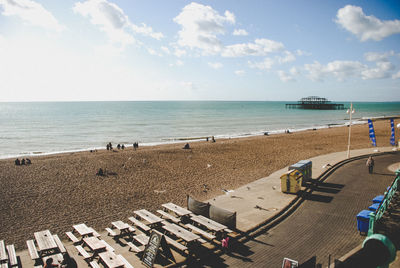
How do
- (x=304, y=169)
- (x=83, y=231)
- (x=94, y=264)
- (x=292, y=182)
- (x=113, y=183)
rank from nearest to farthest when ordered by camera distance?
(x=94, y=264), (x=83, y=231), (x=292, y=182), (x=304, y=169), (x=113, y=183)

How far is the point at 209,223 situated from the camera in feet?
30.3

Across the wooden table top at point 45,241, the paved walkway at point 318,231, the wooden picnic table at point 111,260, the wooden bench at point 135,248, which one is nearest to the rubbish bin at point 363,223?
the paved walkway at point 318,231

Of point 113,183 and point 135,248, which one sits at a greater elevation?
point 135,248

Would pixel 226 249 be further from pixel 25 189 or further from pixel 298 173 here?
pixel 25 189

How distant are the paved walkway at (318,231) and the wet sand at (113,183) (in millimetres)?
5681

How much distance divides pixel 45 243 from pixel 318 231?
968 centimetres

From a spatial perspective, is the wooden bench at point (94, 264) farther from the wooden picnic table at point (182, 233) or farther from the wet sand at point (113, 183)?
the wet sand at point (113, 183)

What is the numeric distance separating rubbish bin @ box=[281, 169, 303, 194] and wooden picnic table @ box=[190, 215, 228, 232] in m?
6.32

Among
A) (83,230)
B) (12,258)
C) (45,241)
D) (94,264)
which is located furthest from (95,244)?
(12,258)

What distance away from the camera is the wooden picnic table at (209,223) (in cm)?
874

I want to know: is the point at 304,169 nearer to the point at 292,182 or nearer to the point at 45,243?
the point at 292,182

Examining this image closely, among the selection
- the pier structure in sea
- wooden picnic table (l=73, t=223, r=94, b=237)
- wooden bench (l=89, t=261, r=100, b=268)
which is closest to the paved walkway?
wooden bench (l=89, t=261, r=100, b=268)

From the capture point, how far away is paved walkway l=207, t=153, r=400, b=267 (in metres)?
7.93

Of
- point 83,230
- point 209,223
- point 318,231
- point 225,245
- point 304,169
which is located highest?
point 304,169
